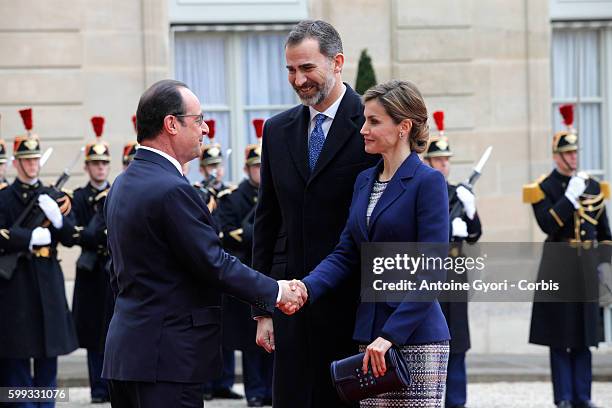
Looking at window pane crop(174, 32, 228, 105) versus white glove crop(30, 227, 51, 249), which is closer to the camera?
white glove crop(30, 227, 51, 249)

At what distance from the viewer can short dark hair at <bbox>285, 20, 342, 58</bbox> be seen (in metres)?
5.73

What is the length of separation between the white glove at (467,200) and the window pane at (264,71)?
3.96 m

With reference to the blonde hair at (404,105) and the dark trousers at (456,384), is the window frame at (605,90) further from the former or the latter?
the blonde hair at (404,105)

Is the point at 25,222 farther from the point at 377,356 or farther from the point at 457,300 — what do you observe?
the point at 377,356

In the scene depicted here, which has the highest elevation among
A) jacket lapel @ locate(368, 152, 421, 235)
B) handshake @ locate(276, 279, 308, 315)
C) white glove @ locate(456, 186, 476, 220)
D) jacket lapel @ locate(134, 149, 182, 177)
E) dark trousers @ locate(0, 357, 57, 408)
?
jacket lapel @ locate(134, 149, 182, 177)

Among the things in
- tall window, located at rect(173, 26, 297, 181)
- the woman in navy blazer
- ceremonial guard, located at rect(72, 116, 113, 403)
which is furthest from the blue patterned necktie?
tall window, located at rect(173, 26, 297, 181)

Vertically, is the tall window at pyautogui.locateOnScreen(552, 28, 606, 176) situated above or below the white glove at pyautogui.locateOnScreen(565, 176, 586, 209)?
above

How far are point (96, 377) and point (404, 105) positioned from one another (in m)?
6.07

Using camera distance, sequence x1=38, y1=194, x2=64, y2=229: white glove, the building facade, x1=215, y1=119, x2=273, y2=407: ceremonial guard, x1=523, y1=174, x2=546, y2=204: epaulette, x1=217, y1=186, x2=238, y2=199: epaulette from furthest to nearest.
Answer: the building facade → x1=217, y1=186, x2=238, y2=199: epaulette → x1=215, y1=119, x2=273, y2=407: ceremonial guard → x1=523, y1=174, x2=546, y2=204: epaulette → x1=38, y1=194, x2=64, y2=229: white glove

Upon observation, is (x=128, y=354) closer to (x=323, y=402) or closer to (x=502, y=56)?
(x=323, y=402)

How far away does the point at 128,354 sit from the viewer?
509cm

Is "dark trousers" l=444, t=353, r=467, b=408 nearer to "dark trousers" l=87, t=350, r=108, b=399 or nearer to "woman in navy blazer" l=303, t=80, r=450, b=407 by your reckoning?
"dark trousers" l=87, t=350, r=108, b=399

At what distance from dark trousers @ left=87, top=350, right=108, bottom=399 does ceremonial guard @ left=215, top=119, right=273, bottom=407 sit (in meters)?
1.03

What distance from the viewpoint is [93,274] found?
1115 centimetres
